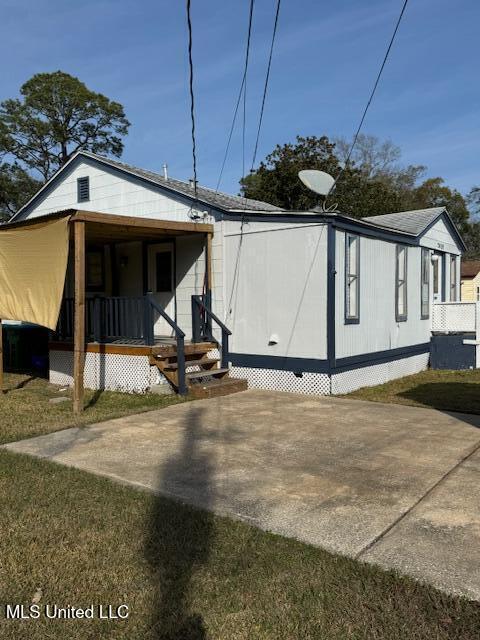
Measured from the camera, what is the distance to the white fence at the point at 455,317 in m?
13.2

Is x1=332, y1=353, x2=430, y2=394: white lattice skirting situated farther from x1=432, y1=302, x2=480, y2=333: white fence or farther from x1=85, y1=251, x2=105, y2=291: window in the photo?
x1=85, y1=251, x2=105, y2=291: window

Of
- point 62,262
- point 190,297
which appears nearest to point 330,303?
Answer: point 190,297

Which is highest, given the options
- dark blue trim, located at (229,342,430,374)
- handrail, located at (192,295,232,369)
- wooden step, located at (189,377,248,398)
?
handrail, located at (192,295,232,369)

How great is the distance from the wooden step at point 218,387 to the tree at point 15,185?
97.0 feet

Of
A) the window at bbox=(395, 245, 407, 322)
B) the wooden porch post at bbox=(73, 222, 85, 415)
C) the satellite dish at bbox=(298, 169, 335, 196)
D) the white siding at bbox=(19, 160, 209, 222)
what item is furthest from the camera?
the window at bbox=(395, 245, 407, 322)

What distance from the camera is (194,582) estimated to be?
3066 millimetres

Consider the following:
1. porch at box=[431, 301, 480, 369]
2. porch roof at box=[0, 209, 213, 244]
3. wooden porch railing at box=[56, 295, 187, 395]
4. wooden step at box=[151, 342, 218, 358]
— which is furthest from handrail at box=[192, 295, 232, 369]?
porch at box=[431, 301, 480, 369]

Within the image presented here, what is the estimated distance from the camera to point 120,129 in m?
38.0

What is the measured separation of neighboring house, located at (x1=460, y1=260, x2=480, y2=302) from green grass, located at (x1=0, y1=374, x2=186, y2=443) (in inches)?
1154

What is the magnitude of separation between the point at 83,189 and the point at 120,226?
5038 millimetres

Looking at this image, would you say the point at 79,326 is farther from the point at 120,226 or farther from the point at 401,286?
the point at 401,286

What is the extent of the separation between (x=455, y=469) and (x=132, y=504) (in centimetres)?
292

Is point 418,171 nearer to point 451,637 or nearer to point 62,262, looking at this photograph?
point 62,262

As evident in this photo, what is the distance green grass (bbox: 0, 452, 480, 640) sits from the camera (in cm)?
265
